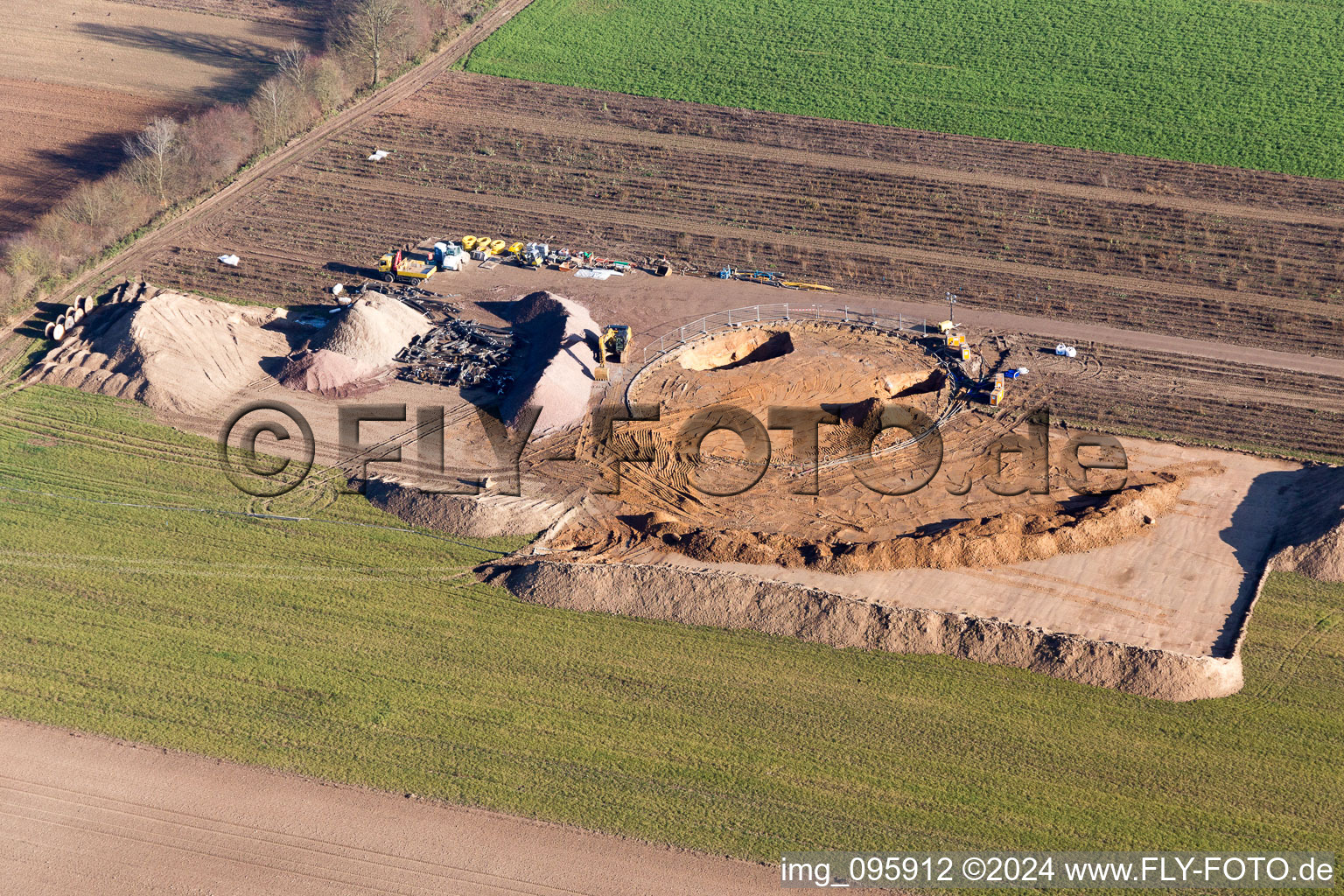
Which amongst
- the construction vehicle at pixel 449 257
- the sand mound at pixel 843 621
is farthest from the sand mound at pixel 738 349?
the sand mound at pixel 843 621

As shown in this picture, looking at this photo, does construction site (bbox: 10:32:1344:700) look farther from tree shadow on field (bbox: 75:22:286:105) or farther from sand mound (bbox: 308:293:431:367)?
tree shadow on field (bbox: 75:22:286:105)

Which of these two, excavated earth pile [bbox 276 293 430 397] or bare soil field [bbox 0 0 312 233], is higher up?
bare soil field [bbox 0 0 312 233]

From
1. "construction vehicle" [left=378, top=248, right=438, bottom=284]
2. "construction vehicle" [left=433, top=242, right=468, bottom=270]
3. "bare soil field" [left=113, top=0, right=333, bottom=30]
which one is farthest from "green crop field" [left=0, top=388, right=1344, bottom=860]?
"bare soil field" [left=113, top=0, right=333, bottom=30]

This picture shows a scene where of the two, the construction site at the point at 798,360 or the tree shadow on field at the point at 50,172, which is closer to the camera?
the construction site at the point at 798,360

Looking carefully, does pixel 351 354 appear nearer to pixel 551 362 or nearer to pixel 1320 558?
pixel 551 362

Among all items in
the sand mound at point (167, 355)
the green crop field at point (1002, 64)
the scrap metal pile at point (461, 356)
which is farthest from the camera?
the green crop field at point (1002, 64)

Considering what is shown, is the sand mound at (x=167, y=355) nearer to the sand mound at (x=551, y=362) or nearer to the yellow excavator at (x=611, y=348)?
the sand mound at (x=551, y=362)
